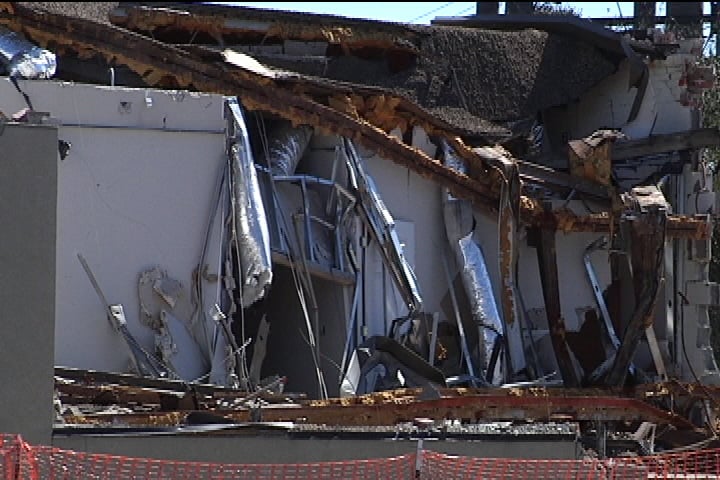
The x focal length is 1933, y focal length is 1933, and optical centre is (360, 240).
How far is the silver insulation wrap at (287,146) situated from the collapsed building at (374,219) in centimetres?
5

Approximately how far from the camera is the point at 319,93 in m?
22.2

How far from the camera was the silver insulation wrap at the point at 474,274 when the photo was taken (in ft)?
72.7

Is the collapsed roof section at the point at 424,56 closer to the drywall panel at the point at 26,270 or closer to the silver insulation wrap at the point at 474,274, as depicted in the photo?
the silver insulation wrap at the point at 474,274

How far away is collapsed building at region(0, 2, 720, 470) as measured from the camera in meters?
19.7

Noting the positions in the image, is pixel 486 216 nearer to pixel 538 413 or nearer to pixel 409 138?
pixel 409 138

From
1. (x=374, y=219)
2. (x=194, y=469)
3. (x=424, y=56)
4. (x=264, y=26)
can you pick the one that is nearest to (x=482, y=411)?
(x=374, y=219)

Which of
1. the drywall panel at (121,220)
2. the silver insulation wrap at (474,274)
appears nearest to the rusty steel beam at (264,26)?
the silver insulation wrap at (474,274)

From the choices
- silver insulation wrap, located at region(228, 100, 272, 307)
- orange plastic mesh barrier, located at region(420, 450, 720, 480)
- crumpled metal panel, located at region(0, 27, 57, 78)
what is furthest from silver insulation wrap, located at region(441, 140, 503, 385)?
orange plastic mesh barrier, located at region(420, 450, 720, 480)

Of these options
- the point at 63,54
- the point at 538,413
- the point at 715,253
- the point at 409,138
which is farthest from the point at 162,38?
the point at 715,253

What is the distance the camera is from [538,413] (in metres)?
21.2

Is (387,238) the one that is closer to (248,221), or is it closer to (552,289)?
(248,221)

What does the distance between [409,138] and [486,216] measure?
131 cm

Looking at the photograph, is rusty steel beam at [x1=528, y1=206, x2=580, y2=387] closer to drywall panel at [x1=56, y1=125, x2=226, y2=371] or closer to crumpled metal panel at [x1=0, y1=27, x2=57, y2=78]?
drywall panel at [x1=56, y1=125, x2=226, y2=371]

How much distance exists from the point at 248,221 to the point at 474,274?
134 inches
